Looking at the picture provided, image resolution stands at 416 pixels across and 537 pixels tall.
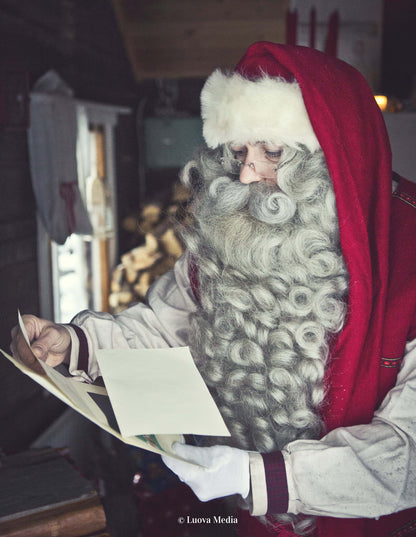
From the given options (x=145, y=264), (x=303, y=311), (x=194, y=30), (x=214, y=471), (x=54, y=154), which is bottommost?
(x=145, y=264)

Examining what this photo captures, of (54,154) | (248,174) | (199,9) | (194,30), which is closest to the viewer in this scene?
(248,174)

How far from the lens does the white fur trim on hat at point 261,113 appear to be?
1315 mm

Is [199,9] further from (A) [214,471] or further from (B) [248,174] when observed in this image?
(A) [214,471]

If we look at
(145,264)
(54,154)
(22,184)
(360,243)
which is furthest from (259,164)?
(145,264)

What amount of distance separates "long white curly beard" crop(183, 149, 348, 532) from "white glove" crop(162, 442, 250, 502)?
20cm

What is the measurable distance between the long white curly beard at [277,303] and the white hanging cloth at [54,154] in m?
1.70

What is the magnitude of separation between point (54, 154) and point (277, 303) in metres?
1.92

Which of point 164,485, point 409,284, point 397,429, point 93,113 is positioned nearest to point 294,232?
point 409,284

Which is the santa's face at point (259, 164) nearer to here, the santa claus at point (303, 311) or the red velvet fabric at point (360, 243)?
the santa claus at point (303, 311)

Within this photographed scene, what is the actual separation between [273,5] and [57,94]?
8.41 ft

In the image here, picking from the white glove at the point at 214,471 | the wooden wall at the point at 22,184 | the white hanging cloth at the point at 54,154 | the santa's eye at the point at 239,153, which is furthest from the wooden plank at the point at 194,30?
the white glove at the point at 214,471

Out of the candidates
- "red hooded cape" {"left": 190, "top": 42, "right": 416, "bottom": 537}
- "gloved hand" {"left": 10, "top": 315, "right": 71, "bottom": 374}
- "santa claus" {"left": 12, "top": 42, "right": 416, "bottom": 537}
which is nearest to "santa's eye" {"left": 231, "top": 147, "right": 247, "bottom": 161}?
"santa claus" {"left": 12, "top": 42, "right": 416, "bottom": 537}

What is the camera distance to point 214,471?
1158mm

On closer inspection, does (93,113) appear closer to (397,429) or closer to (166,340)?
(166,340)
